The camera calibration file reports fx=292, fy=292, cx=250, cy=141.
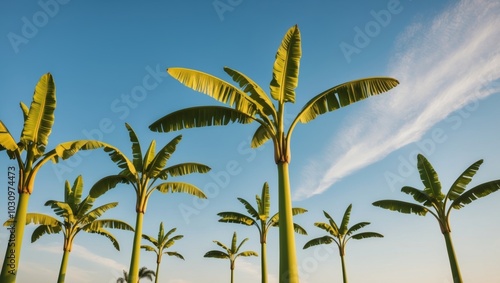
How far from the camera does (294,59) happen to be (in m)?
7.57

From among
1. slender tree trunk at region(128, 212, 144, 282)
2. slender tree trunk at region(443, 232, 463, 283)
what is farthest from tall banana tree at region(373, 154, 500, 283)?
slender tree trunk at region(128, 212, 144, 282)

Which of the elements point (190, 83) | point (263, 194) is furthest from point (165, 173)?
point (263, 194)

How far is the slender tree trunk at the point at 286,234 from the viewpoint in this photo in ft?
18.4

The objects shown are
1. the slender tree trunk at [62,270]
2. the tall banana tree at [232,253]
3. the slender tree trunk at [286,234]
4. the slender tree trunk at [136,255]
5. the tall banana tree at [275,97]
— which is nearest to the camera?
the slender tree trunk at [286,234]

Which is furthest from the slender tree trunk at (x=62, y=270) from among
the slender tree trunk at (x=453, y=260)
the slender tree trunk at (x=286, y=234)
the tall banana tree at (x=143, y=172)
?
the slender tree trunk at (x=453, y=260)

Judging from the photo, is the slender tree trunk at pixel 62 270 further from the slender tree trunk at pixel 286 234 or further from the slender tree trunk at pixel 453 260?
the slender tree trunk at pixel 453 260

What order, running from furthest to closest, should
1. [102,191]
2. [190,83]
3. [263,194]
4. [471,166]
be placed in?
[263,194] < [471,166] < [102,191] < [190,83]

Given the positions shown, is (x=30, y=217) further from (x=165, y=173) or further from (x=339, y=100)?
(x=339, y=100)

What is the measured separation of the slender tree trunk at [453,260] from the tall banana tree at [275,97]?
9.53m

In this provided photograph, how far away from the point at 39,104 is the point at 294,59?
25.5 feet

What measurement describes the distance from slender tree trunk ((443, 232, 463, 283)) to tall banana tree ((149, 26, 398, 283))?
953 centimetres

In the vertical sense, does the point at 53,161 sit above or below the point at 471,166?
below

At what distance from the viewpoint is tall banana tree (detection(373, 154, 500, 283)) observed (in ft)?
42.2

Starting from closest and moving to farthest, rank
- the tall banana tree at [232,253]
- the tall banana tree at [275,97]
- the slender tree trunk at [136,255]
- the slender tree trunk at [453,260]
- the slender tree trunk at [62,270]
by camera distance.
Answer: the tall banana tree at [275,97] < the slender tree trunk at [136,255] < the slender tree trunk at [453,260] < the slender tree trunk at [62,270] < the tall banana tree at [232,253]
